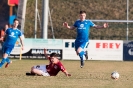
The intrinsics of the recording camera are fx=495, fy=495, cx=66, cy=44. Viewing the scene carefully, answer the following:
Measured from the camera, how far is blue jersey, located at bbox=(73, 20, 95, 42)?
18.7 m

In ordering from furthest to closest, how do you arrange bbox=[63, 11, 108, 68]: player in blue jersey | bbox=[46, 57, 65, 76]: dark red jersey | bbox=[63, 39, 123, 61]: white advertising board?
bbox=[63, 39, 123, 61]: white advertising board, bbox=[63, 11, 108, 68]: player in blue jersey, bbox=[46, 57, 65, 76]: dark red jersey

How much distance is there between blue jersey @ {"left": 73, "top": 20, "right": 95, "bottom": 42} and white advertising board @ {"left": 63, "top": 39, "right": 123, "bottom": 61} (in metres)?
9.57

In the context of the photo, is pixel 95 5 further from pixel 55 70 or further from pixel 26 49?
pixel 55 70

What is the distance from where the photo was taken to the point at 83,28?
18.8 meters

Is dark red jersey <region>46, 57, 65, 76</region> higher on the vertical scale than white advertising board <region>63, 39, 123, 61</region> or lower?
higher

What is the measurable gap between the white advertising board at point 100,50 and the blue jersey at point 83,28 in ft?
31.4

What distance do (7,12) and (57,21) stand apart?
922 cm

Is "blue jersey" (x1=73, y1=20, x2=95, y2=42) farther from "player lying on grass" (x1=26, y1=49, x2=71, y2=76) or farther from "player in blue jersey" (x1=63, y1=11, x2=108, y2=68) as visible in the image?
"player lying on grass" (x1=26, y1=49, x2=71, y2=76)

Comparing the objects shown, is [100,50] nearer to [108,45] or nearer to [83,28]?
[108,45]

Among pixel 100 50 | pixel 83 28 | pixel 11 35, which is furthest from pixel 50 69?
pixel 100 50

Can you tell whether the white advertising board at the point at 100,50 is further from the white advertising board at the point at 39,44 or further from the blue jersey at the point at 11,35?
the blue jersey at the point at 11,35

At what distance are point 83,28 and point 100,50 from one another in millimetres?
9917

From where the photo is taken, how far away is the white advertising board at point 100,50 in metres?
28.6

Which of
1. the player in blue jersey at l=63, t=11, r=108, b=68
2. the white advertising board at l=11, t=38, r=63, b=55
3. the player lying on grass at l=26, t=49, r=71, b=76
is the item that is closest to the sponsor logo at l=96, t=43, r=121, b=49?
the white advertising board at l=11, t=38, r=63, b=55
